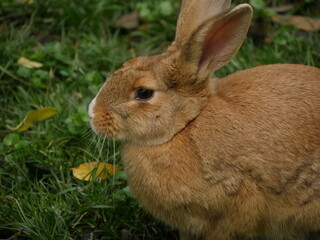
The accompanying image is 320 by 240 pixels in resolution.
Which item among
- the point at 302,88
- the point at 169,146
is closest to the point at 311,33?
the point at 302,88

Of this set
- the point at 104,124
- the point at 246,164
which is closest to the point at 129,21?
the point at 104,124

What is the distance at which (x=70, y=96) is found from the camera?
5.32 meters

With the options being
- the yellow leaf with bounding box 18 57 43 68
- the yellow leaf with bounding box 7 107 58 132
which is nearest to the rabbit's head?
the yellow leaf with bounding box 7 107 58 132

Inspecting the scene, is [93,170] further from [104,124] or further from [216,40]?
[216,40]

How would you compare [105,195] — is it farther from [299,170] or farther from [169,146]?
[299,170]

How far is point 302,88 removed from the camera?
12.3 ft

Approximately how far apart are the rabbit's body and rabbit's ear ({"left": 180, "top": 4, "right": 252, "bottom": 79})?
175mm

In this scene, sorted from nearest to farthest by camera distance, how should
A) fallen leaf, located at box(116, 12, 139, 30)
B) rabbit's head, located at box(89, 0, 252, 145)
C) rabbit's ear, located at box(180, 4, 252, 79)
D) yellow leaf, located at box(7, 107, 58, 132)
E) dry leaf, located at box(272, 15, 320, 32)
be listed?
rabbit's ear, located at box(180, 4, 252, 79) → rabbit's head, located at box(89, 0, 252, 145) → yellow leaf, located at box(7, 107, 58, 132) → dry leaf, located at box(272, 15, 320, 32) → fallen leaf, located at box(116, 12, 139, 30)

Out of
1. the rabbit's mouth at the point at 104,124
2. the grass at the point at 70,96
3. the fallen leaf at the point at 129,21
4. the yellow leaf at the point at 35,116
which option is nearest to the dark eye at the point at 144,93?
the rabbit's mouth at the point at 104,124

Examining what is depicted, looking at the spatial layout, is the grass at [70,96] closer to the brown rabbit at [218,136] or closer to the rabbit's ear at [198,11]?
the brown rabbit at [218,136]

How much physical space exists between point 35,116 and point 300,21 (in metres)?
2.44

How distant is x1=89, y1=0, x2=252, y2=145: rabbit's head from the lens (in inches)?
147

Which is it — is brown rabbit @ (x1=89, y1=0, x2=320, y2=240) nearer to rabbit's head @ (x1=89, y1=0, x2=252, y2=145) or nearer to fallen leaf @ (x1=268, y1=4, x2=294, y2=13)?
rabbit's head @ (x1=89, y1=0, x2=252, y2=145)

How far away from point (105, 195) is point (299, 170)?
1.35 m
